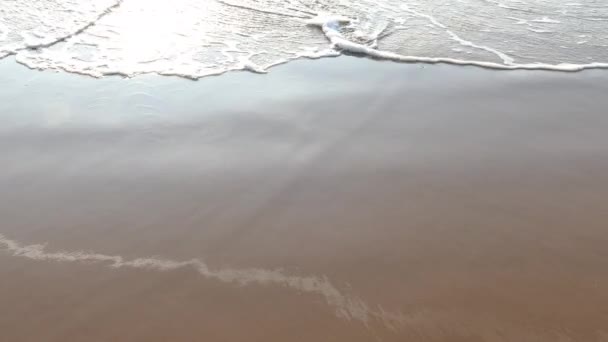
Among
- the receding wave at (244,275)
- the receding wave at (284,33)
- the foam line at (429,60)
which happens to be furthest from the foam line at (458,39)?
the receding wave at (244,275)

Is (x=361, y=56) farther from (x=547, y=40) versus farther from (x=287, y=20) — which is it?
(x=547, y=40)

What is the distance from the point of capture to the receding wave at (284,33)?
15.4 ft

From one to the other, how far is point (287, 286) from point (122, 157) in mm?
1682

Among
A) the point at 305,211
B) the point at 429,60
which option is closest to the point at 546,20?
the point at 429,60

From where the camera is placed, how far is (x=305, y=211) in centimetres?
268

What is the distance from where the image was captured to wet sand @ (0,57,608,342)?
6.75ft

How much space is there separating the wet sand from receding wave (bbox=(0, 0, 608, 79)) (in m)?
0.63

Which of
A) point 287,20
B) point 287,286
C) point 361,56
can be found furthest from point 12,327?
point 287,20

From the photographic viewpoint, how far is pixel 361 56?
15.9ft

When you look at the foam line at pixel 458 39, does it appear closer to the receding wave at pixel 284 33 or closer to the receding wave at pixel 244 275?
the receding wave at pixel 284 33

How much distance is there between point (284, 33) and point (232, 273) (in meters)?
4.00

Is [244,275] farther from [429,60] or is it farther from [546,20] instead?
[546,20]

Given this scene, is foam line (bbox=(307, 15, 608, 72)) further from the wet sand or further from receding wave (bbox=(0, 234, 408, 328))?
receding wave (bbox=(0, 234, 408, 328))

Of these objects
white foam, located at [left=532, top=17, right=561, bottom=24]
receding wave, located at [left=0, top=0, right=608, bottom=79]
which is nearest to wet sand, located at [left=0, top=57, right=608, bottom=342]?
receding wave, located at [left=0, top=0, right=608, bottom=79]
